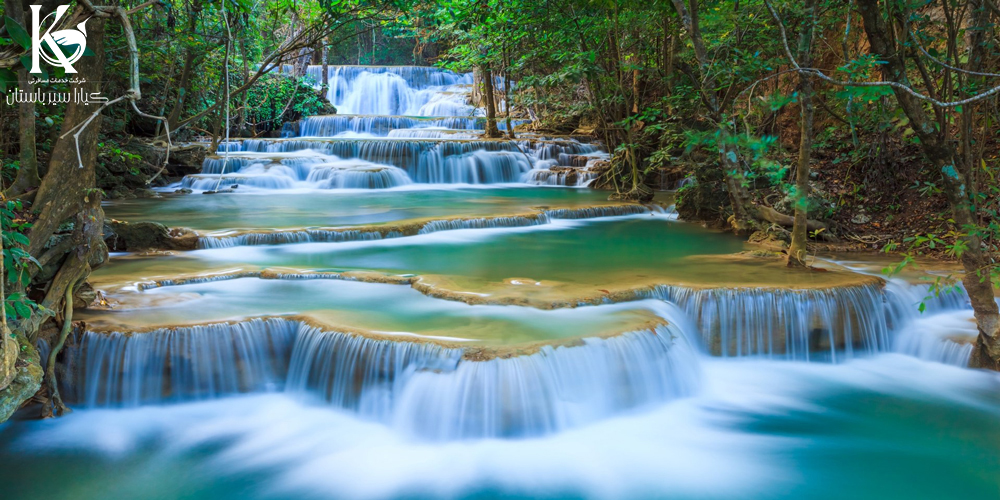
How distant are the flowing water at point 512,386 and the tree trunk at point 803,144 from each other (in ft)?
1.11

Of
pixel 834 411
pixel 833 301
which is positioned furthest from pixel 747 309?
pixel 834 411

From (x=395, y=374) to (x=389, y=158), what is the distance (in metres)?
12.2

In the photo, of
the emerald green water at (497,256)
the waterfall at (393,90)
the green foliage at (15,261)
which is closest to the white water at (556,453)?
the green foliage at (15,261)

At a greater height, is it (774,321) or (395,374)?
(774,321)

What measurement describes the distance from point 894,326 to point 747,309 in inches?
59.9

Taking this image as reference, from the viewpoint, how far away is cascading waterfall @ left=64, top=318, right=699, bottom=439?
4633 mm

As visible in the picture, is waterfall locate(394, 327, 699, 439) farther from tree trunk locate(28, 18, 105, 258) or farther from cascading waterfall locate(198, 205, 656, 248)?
cascading waterfall locate(198, 205, 656, 248)

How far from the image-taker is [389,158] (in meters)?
16.4

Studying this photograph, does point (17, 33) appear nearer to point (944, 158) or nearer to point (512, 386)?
point (512, 386)

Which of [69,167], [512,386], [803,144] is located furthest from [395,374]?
[803,144]

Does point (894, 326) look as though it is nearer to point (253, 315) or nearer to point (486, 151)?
point (253, 315)

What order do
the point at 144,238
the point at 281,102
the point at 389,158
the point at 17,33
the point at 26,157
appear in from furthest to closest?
the point at 281,102 < the point at 389,158 < the point at 144,238 < the point at 26,157 < the point at 17,33

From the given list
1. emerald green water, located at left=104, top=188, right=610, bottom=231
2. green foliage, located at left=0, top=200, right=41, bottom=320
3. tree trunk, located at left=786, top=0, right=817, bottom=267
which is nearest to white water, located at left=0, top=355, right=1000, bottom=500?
green foliage, located at left=0, top=200, right=41, bottom=320

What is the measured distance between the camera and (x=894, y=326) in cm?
637
